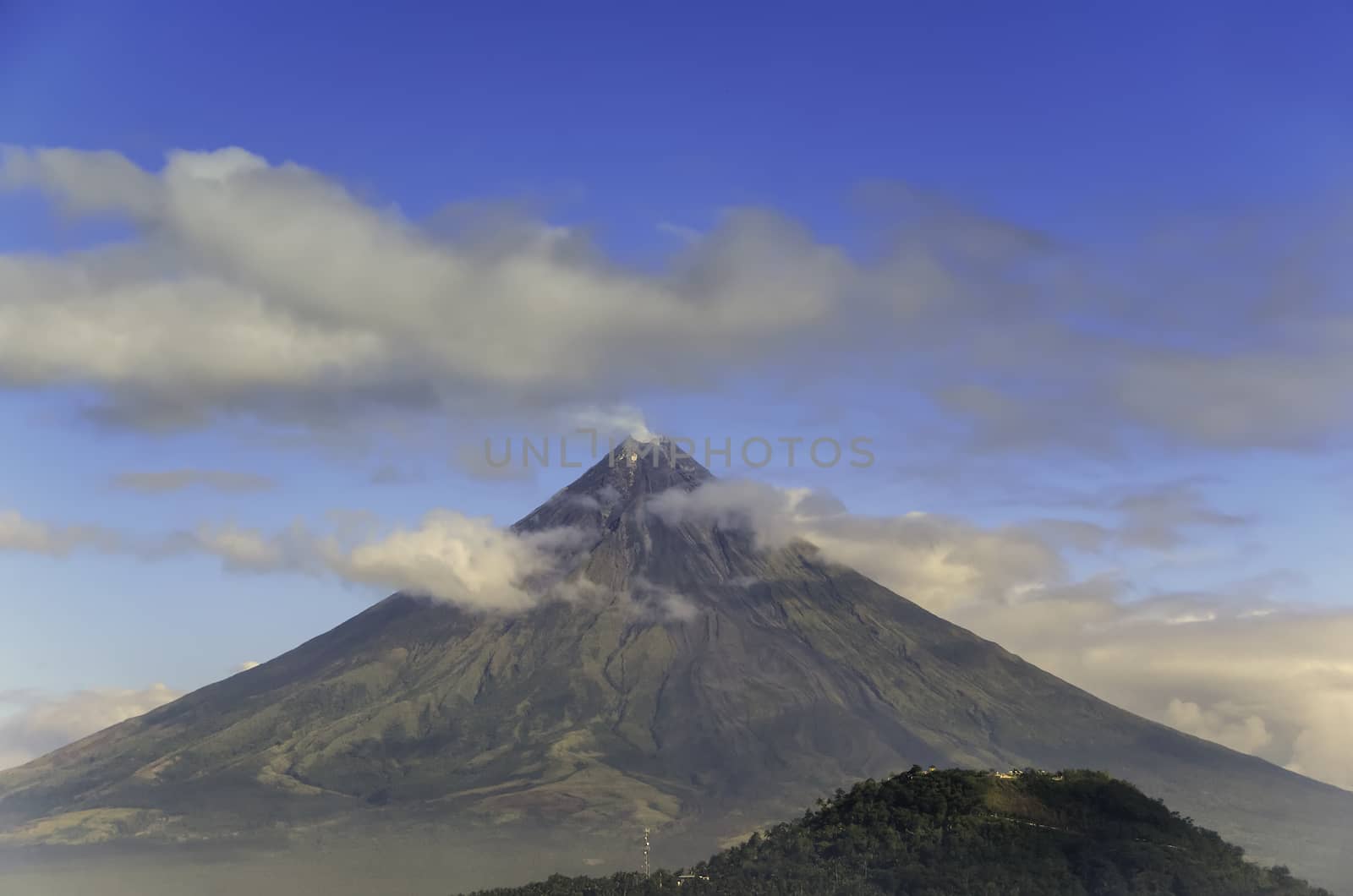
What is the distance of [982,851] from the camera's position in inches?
4648

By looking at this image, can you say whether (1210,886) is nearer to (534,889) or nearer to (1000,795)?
(1000,795)

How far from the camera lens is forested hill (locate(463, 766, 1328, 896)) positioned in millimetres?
114312

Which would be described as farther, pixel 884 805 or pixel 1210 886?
pixel 884 805

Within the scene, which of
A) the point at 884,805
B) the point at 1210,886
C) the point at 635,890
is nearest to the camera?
the point at 1210,886

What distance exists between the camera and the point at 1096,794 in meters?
130

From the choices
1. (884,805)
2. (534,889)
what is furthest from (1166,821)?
(534,889)

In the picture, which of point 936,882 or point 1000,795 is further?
point 1000,795

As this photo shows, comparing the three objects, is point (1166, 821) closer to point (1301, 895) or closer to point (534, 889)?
point (1301, 895)

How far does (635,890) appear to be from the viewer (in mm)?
121938

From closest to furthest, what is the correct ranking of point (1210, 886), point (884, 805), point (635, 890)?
point (1210, 886) → point (635, 890) → point (884, 805)

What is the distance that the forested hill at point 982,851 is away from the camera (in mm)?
114312

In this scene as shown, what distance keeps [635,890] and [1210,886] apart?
42.7 meters

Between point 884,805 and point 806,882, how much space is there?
13.9m

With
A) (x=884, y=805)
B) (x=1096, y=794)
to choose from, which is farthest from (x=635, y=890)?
(x=1096, y=794)
